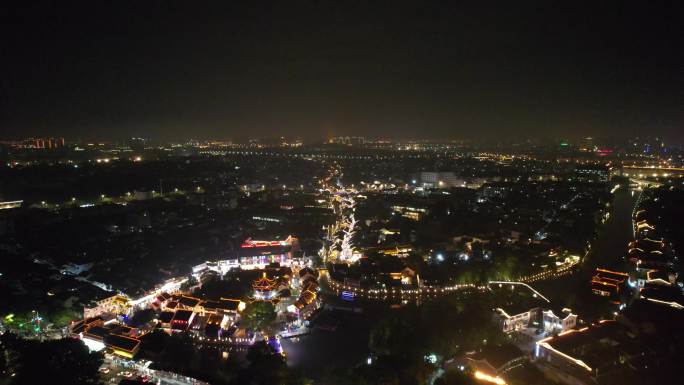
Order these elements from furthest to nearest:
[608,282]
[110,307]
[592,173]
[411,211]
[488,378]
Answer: [592,173] < [411,211] < [608,282] < [110,307] < [488,378]

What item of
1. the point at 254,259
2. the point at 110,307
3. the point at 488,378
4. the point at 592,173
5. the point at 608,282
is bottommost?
the point at 110,307

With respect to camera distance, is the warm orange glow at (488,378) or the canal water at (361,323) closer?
the warm orange glow at (488,378)

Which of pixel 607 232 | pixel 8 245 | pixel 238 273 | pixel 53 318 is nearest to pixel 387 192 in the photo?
pixel 607 232

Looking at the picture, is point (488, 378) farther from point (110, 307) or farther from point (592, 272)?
point (110, 307)

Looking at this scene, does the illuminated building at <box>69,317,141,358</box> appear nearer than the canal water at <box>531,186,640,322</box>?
Yes

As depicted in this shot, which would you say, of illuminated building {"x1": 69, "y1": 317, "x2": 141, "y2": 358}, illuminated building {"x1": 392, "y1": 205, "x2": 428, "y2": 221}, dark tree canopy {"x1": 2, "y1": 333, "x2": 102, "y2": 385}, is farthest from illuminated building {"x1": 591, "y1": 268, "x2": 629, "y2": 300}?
dark tree canopy {"x1": 2, "y1": 333, "x2": 102, "y2": 385}

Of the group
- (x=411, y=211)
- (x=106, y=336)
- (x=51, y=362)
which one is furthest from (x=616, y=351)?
(x=411, y=211)

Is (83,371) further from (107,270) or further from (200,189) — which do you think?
(200,189)

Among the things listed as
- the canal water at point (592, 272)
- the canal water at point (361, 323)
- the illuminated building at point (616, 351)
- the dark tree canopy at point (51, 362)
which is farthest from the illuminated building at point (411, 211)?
the dark tree canopy at point (51, 362)

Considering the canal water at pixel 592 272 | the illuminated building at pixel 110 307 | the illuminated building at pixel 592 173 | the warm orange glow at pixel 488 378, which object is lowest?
the illuminated building at pixel 110 307

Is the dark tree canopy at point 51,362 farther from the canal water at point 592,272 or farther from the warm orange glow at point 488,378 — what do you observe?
the canal water at point 592,272

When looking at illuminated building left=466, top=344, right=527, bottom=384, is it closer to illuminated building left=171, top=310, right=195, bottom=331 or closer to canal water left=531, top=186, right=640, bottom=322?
canal water left=531, top=186, right=640, bottom=322
